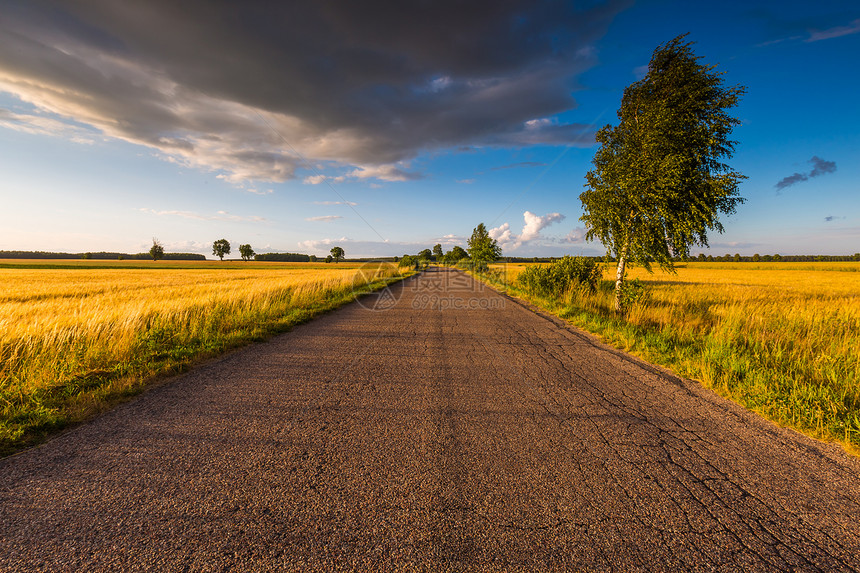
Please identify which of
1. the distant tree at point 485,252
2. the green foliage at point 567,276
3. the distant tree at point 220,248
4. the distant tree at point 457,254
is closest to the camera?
the green foliage at point 567,276

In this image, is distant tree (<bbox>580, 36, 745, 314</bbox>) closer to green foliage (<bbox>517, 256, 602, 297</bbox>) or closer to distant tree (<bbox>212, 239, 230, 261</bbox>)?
green foliage (<bbox>517, 256, 602, 297</bbox>)

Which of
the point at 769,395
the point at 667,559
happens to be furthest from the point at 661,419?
the point at 667,559

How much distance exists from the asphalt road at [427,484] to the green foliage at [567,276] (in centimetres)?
1033

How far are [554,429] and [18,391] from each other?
6332mm

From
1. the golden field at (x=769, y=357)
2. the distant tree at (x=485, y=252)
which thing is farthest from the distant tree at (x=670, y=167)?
the distant tree at (x=485, y=252)

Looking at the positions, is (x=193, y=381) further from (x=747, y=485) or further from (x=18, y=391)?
(x=747, y=485)

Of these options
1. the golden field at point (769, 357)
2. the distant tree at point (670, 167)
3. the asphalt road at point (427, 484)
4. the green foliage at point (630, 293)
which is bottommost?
the asphalt road at point (427, 484)

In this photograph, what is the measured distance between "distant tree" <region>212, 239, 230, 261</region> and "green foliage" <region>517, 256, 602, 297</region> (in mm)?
130903

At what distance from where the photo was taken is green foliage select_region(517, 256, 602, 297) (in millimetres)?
14641

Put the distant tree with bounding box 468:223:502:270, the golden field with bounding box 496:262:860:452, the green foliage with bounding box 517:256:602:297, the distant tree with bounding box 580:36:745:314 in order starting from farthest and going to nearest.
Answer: the distant tree with bounding box 468:223:502:270 < the green foliage with bounding box 517:256:602:297 < the distant tree with bounding box 580:36:745:314 < the golden field with bounding box 496:262:860:452

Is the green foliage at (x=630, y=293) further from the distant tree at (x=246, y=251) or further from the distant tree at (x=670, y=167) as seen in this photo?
the distant tree at (x=246, y=251)

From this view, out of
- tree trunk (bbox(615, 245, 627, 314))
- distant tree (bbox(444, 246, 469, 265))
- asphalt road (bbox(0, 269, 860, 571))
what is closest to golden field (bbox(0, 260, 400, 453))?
asphalt road (bbox(0, 269, 860, 571))

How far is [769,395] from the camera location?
4.11 meters

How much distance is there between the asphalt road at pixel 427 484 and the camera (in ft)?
6.42
